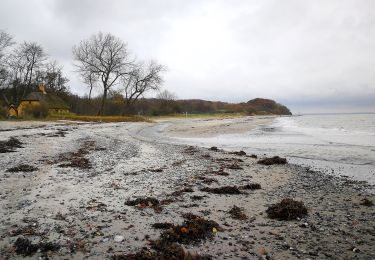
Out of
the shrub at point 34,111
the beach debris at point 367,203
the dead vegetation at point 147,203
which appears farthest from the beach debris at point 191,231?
the shrub at point 34,111

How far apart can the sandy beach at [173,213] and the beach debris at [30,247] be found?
0.02m

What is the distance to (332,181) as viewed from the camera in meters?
9.73

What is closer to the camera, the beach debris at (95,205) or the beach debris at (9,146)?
the beach debris at (95,205)

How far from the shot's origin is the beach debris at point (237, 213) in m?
6.32

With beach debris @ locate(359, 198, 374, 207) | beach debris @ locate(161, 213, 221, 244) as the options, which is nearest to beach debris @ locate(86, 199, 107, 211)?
beach debris @ locate(161, 213, 221, 244)

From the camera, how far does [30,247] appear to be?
4680 mm

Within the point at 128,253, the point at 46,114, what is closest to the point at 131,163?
the point at 128,253

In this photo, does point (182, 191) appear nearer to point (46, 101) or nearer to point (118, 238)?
point (118, 238)

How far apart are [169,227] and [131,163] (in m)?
7.02

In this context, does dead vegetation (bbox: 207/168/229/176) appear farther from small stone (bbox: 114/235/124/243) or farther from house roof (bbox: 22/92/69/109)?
house roof (bbox: 22/92/69/109)

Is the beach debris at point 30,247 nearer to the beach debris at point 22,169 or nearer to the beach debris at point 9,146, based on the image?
the beach debris at point 22,169

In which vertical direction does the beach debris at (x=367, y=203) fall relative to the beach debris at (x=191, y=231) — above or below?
above

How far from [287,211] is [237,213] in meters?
1.00

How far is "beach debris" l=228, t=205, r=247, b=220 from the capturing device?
6320 mm
